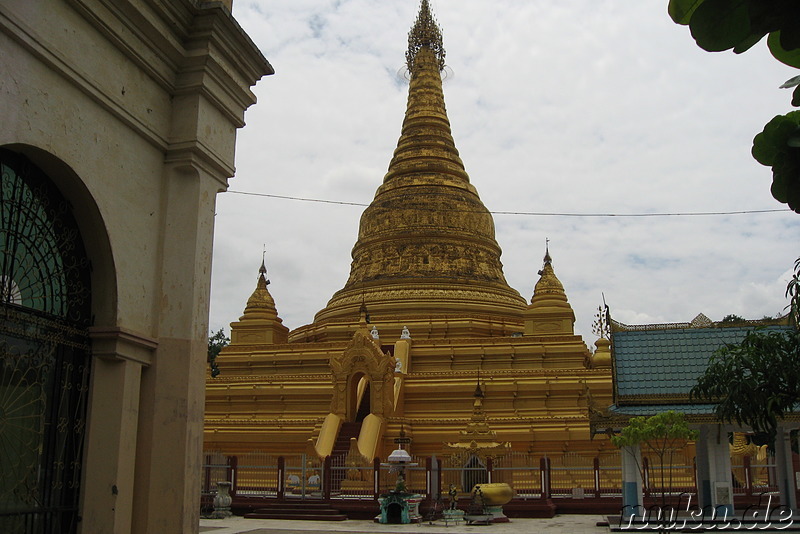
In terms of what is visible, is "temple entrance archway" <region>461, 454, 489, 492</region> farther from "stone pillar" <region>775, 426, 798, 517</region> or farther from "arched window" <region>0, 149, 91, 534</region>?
"arched window" <region>0, 149, 91, 534</region>

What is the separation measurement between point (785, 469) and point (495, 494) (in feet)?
21.0

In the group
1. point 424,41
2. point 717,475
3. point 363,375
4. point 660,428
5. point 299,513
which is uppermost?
point 424,41

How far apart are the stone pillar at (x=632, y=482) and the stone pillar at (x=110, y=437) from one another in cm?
1335

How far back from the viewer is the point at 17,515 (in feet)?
18.4

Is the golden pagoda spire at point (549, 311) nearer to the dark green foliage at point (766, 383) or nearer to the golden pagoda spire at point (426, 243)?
the golden pagoda spire at point (426, 243)

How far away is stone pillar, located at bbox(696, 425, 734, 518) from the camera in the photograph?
1722 cm

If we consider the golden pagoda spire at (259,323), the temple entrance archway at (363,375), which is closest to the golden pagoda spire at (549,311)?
the temple entrance archway at (363,375)

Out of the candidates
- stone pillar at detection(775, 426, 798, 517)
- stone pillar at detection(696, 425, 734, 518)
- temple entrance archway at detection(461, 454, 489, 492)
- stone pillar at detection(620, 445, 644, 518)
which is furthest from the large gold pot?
stone pillar at detection(775, 426, 798, 517)

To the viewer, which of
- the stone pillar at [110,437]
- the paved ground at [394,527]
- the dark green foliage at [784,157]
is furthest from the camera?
the paved ground at [394,527]

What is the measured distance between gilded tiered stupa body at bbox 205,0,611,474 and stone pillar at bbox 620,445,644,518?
205 inches

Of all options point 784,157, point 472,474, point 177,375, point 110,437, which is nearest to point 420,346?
point 472,474

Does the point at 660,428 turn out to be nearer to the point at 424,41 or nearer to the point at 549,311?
the point at 549,311

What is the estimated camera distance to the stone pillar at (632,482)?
17.7m

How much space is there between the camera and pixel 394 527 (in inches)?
720
